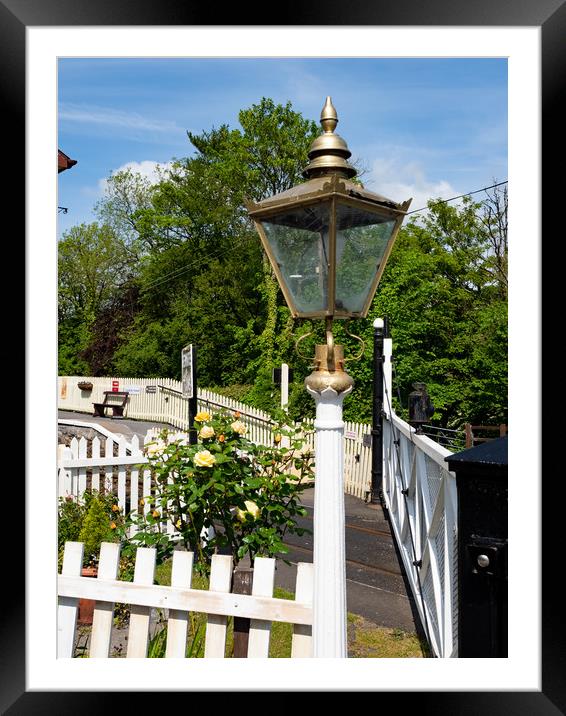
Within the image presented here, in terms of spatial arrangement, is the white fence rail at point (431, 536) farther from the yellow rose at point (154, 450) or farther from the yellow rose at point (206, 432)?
the yellow rose at point (154, 450)

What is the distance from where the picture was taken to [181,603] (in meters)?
2.24

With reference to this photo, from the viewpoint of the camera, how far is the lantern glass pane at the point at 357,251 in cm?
186

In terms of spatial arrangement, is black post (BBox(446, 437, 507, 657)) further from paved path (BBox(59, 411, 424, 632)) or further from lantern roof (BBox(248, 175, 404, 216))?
paved path (BBox(59, 411, 424, 632))

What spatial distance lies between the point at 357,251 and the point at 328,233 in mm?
166

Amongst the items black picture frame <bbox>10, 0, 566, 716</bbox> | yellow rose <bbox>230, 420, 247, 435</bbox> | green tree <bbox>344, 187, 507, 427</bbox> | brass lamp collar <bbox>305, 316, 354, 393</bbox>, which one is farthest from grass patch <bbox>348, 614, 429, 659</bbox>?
green tree <bbox>344, 187, 507, 427</bbox>

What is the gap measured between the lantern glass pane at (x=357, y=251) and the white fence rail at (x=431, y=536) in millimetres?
1171

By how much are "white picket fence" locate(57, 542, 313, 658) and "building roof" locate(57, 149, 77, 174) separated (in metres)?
8.12

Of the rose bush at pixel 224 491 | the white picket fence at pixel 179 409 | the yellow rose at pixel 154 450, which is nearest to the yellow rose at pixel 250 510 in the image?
the rose bush at pixel 224 491

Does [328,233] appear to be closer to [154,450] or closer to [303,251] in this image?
[303,251]

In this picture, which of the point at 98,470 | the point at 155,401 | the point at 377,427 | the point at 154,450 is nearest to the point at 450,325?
the point at 377,427
